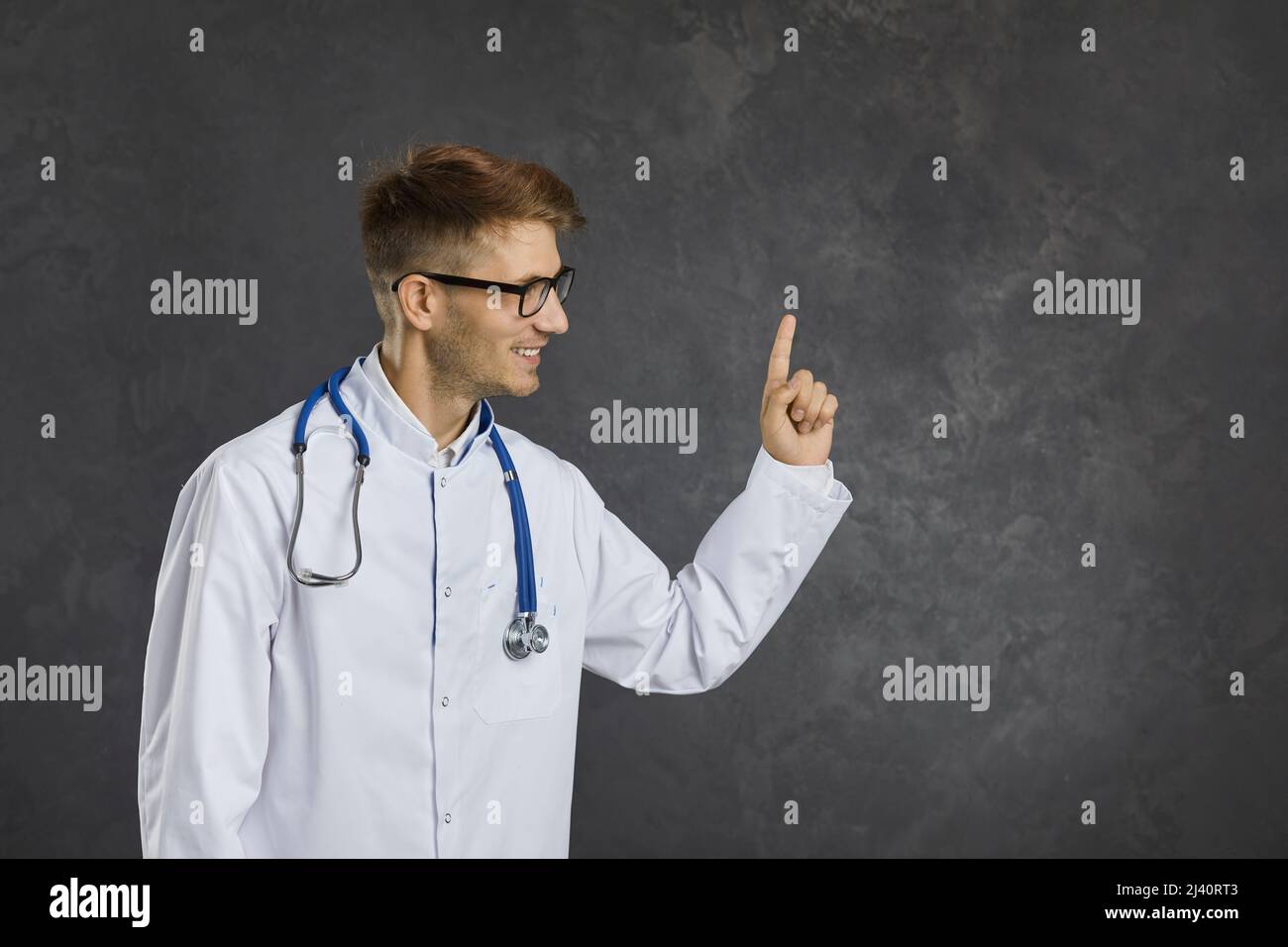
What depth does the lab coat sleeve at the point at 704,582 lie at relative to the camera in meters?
1.89

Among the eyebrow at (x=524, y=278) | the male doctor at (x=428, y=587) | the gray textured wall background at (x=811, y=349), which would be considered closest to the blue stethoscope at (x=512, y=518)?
the male doctor at (x=428, y=587)

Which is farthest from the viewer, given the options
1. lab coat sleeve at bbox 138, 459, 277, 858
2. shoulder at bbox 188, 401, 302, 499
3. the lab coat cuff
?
the lab coat cuff

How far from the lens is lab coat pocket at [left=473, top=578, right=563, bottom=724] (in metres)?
1.77

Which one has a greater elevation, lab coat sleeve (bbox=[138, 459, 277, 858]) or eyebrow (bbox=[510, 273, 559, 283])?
eyebrow (bbox=[510, 273, 559, 283])

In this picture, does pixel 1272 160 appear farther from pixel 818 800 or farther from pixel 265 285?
pixel 265 285

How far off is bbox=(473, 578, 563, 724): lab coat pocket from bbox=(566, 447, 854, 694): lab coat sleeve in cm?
19

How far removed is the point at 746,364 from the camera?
128 inches

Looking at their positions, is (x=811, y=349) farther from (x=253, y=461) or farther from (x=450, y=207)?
(x=253, y=461)

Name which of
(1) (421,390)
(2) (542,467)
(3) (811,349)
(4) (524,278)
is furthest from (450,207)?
(3) (811,349)

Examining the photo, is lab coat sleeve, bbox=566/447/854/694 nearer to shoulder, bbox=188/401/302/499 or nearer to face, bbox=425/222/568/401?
face, bbox=425/222/568/401

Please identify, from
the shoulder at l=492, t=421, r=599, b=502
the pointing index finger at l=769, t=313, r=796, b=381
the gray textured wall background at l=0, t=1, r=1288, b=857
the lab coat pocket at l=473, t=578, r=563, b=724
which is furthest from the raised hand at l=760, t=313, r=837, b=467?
the gray textured wall background at l=0, t=1, r=1288, b=857

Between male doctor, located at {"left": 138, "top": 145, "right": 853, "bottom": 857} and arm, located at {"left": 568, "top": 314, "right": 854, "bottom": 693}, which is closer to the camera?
male doctor, located at {"left": 138, "top": 145, "right": 853, "bottom": 857}
